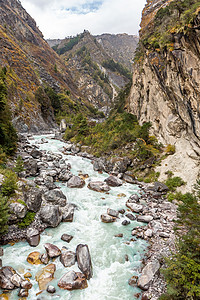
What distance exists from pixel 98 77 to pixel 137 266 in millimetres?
130939

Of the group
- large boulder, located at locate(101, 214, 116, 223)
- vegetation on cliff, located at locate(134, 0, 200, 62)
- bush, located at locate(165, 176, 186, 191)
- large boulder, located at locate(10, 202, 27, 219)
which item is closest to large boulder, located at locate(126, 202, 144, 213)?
large boulder, located at locate(101, 214, 116, 223)

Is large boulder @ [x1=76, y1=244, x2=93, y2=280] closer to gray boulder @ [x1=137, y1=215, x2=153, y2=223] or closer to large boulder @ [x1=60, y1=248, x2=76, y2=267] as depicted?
large boulder @ [x1=60, y1=248, x2=76, y2=267]

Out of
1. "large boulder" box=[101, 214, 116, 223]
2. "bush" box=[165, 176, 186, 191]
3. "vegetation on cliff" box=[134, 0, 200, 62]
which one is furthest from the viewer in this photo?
"bush" box=[165, 176, 186, 191]

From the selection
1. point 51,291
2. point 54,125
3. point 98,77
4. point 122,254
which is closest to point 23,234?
point 51,291

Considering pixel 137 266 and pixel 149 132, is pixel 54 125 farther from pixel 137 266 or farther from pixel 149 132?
pixel 137 266

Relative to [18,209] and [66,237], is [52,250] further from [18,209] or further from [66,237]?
[18,209]

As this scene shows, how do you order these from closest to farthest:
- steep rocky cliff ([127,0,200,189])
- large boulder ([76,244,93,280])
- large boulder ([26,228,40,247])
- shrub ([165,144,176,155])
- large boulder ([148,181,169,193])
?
large boulder ([76,244,93,280]) → large boulder ([26,228,40,247]) → steep rocky cliff ([127,0,200,189]) → large boulder ([148,181,169,193]) → shrub ([165,144,176,155])

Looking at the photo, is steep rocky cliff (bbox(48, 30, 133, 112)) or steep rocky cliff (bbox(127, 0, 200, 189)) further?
steep rocky cliff (bbox(48, 30, 133, 112))

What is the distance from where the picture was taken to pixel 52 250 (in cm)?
911

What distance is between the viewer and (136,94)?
36.6 metres

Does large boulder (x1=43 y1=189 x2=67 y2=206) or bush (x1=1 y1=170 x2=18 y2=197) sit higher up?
bush (x1=1 y1=170 x2=18 y2=197)

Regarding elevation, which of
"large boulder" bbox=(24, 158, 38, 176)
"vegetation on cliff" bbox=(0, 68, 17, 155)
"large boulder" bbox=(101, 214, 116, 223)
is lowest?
"large boulder" bbox=(101, 214, 116, 223)

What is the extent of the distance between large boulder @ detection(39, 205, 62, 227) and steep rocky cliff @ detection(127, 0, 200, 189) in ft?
44.2

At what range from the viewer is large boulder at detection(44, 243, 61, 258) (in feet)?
29.3
